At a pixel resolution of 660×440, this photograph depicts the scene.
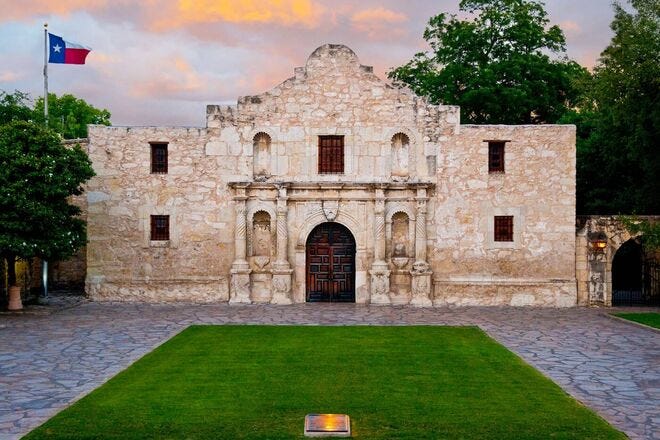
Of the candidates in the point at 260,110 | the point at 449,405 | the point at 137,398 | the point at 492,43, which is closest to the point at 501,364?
the point at 449,405

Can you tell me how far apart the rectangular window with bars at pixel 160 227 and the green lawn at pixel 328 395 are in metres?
9.11

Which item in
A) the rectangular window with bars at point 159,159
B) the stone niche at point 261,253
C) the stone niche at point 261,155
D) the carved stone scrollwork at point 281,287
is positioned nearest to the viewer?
the carved stone scrollwork at point 281,287

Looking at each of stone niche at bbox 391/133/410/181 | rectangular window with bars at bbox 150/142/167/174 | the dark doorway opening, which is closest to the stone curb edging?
the dark doorway opening

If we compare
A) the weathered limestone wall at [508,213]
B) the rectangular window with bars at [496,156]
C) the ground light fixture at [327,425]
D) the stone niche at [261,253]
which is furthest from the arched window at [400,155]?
the ground light fixture at [327,425]

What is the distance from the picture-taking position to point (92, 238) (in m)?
24.6

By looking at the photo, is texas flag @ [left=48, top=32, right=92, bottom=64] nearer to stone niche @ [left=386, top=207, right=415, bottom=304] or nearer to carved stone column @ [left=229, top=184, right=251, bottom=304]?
carved stone column @ [left=229, top=184, right=251, bottom=304]

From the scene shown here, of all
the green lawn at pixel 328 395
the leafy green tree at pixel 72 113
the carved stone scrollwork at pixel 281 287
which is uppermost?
the leafy green tree at pixel 72 113

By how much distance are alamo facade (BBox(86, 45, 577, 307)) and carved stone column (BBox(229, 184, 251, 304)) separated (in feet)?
0.16

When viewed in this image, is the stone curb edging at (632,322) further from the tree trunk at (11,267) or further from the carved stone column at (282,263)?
the tree trunk at (11,267)

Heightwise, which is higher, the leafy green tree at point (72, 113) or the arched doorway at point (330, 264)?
the leafy green tree at point (72, 113)

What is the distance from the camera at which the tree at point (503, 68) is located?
34.3 meters

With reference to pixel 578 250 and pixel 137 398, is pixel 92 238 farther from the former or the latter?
pixel 578 250

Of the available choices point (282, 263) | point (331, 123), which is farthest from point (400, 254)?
point (331, 123)

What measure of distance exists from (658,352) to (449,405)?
721cm
